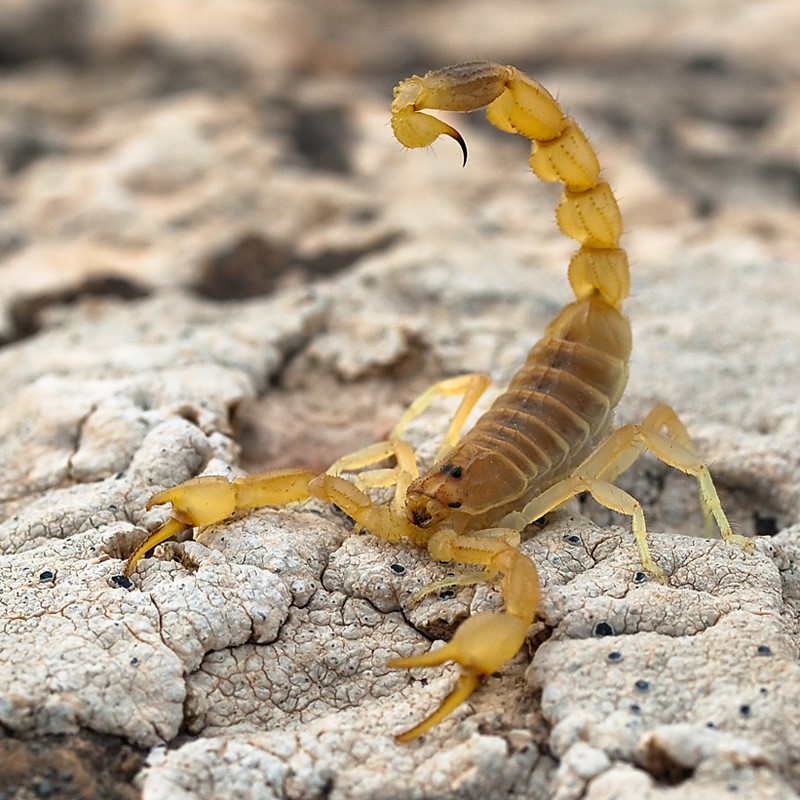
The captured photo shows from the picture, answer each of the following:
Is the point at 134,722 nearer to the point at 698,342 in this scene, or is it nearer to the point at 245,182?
the point at 698,342

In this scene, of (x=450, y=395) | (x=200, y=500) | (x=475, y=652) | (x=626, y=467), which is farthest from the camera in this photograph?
(x=450, y=395)

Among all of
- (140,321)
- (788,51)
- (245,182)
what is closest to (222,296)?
(140,321)

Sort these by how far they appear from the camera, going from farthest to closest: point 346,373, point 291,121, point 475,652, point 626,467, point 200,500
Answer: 1. point 291,121
2. point 346,373
3. point 626,467
4. point 200,500
5. point 475,652

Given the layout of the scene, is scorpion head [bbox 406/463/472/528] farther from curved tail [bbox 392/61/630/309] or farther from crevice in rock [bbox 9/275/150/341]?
crevice in rock [bbox 9/275/150/341]

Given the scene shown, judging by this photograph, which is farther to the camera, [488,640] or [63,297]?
[63,297]

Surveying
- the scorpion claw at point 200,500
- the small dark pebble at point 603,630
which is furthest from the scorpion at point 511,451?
the small dark pebble at point 603,630

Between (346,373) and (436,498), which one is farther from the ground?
(436,498)

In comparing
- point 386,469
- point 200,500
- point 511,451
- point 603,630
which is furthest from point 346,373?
point 603,630

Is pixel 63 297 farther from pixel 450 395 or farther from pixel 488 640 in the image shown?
pixel 488 640
